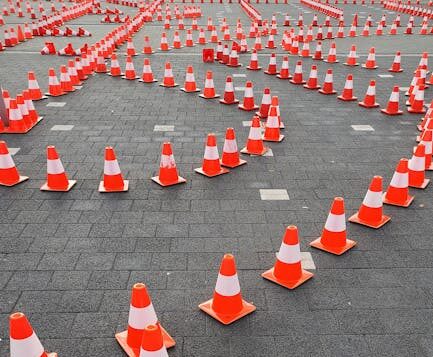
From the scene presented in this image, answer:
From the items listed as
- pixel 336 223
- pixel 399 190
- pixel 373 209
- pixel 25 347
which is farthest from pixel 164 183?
pixel 25 347

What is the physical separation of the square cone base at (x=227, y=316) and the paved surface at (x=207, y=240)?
2.3 inches

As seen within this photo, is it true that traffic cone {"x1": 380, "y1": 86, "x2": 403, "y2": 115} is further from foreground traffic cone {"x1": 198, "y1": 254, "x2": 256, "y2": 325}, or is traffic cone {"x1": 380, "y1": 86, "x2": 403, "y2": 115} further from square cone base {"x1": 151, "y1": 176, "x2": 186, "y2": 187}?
foreground traffic cone {"x1": 198, "y1": 254, "x2": 256, "y2": 325}

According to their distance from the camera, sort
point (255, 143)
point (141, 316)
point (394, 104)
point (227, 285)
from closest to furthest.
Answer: point (141, 316)
point (227, 285)
point (255, 143)
point (394, 104)

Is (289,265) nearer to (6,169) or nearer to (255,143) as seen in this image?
(255,143)

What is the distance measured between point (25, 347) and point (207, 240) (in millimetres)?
2448

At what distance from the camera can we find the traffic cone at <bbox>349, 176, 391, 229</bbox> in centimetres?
540

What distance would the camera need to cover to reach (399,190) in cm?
592

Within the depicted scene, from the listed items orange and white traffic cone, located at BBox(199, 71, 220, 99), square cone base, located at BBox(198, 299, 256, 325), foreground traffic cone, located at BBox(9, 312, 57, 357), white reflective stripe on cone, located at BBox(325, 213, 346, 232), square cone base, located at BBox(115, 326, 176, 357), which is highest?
foreground traffic cone, located at BBox(9, 312, 57, 357)

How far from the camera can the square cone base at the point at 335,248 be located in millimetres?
4906

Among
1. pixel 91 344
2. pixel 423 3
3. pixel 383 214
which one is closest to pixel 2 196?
pixel 91 344

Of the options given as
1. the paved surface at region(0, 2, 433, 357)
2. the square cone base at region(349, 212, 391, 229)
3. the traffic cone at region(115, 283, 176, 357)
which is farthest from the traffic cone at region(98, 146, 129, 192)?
the square cone base at region(349, 212, 391, 229)

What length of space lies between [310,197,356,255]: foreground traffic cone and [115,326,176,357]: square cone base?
213 cm

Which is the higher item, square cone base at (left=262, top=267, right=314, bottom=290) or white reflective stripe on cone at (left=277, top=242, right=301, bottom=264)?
white reflective stripe on cone at (left=277, top=242, right=301, bottom=264)

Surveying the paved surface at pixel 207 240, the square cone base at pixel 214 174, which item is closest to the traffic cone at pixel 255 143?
the paved surface at pixel 207 240
